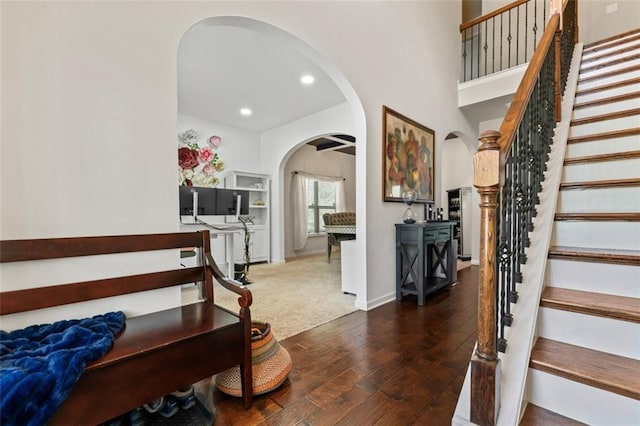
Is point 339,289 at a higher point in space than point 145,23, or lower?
→ lower

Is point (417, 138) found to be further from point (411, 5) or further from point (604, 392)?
point (604, 392)

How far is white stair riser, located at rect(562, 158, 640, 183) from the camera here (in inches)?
69.7

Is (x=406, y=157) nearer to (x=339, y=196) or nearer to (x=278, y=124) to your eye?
(x=278, y=124)

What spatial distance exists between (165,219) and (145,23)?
1.00 m

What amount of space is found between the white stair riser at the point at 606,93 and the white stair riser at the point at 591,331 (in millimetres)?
2226

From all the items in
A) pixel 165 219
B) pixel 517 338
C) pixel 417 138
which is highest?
pixel 417 138

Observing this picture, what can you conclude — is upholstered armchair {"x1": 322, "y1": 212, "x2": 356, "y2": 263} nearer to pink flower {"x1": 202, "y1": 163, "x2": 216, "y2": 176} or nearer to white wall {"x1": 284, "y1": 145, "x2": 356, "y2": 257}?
white wall {"x1": 284, "y1": 145, "x2": 356, "y2": 257}

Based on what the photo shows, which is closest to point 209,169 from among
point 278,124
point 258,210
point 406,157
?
point 258,210

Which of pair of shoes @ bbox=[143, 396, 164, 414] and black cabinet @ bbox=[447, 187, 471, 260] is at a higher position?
black cabinet @ bbox=[447, 187, 471, 260]

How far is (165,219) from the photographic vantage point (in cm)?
151

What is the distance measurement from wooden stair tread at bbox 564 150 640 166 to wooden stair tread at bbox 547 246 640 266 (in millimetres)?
696

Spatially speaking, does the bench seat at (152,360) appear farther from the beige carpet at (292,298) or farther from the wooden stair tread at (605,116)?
the wooden stair tread at (605,116)

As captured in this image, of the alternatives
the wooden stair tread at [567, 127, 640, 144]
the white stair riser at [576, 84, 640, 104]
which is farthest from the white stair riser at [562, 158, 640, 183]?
the white stair riser at [576, 84, 640, 104]

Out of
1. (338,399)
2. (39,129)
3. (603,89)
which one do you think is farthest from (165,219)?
(603,89)
